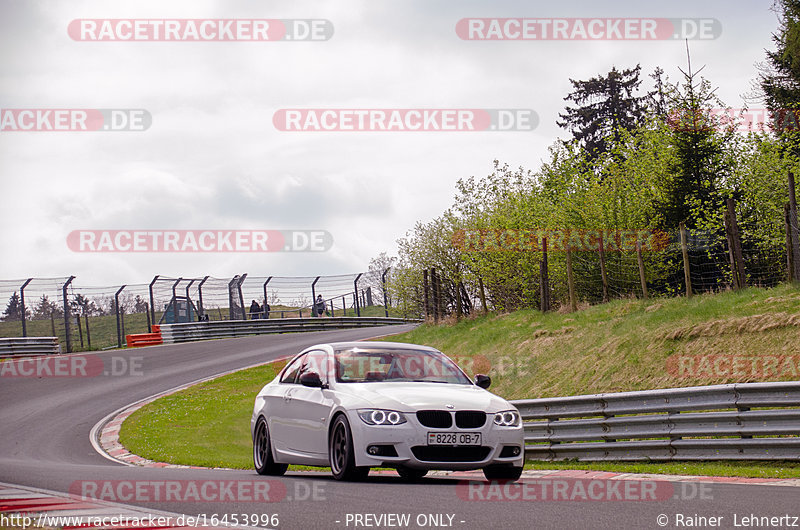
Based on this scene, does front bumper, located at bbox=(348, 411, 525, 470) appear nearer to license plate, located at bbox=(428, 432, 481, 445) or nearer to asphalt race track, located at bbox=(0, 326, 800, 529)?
license plate, located at bbox=(428, 432, 481, 445)

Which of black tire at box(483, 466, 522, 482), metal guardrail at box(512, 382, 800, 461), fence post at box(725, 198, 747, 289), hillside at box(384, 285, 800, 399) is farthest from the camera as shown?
fence post at box(725, 198, 747, 289)

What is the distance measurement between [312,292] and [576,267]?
21767 mm

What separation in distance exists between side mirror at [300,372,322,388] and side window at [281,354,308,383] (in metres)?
1.07

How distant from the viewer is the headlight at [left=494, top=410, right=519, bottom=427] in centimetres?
952

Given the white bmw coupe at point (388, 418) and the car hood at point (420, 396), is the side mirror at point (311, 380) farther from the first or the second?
the car hood at point (420, 396)

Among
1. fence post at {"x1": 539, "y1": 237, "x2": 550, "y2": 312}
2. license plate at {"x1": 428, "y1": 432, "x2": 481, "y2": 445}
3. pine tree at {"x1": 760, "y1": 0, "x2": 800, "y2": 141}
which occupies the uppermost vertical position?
pine tree at {"x1": 760, "y1": 0, "x2": 800, "y2": 141}

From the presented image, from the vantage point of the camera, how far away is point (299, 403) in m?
10.7

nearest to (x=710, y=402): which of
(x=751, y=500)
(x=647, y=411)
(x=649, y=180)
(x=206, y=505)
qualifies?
(x=647, y=411)

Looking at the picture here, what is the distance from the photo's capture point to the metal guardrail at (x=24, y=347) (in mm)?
36375

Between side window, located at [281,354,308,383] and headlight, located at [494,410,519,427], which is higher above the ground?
side window, located at [281,354,308,383]

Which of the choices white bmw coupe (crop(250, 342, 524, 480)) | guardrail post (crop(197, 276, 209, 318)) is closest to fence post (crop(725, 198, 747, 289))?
white bmw coupe (crop(250, 342, 524, 480))

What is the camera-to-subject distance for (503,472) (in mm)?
9781

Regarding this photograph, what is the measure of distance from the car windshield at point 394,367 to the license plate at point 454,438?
48.1 inches

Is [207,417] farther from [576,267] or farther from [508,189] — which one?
[508,189]
